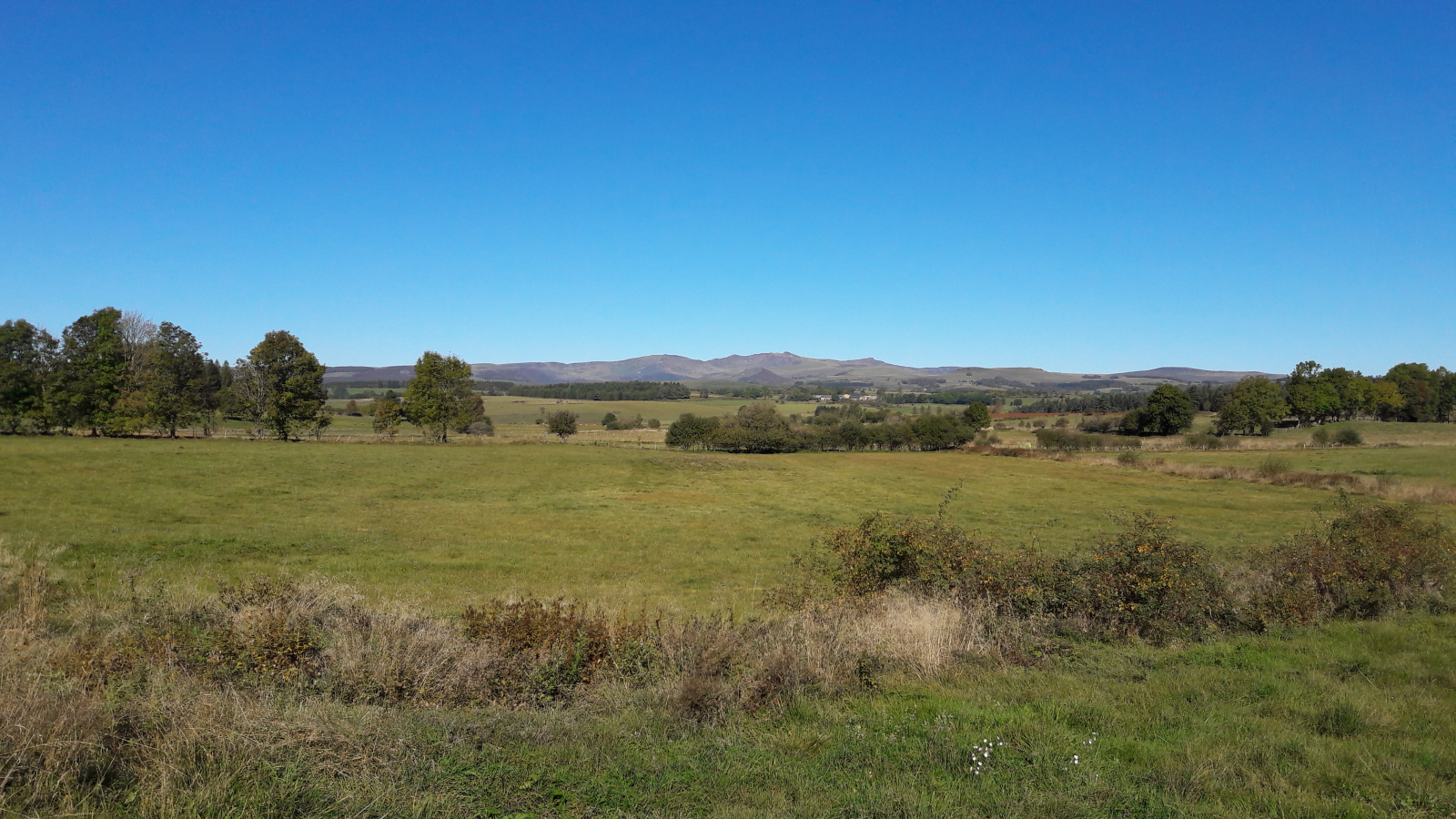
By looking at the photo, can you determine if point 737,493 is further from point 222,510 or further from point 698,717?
point 698,717

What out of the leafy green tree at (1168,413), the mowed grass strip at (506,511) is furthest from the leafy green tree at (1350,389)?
the mowed grass strip at (506,511)

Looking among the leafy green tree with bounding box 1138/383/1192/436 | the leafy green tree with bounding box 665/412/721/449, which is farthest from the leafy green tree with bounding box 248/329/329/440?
the leafy green tree with bounding box 1138/383/1192/436

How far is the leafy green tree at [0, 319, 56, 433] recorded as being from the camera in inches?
2112

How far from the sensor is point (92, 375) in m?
57.6

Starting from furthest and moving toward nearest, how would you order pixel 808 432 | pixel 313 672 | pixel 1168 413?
1. pixel 1168 413
2. pixel 808 432
3. pixel 313 672

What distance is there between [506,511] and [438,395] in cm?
4242

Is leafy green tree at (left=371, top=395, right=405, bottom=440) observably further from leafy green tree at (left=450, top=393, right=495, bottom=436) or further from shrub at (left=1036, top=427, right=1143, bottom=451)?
shrub at (left=1036, top=427, right=1143, bottom=451)

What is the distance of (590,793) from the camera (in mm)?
5172

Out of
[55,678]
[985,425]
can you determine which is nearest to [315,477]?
[55,678]

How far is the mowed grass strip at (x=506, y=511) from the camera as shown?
755 inches

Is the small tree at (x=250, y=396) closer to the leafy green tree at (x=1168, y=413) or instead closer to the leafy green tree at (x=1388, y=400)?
the leafy green tree at (x=1168, y=413)

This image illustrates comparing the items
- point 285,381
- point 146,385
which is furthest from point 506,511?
point 146,385

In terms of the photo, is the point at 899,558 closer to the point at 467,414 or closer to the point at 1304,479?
the point at 1304,479

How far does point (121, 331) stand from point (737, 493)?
57112mm
